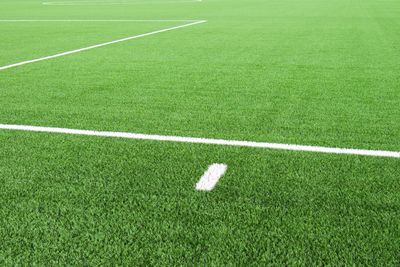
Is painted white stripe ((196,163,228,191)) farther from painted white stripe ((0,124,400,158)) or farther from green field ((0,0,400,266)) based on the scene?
painted white stripe ((0,124,400,158))

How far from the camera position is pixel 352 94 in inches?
180

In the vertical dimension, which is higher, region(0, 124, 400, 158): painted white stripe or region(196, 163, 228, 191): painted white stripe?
region(196, 163, 228, 191): painted white stripe

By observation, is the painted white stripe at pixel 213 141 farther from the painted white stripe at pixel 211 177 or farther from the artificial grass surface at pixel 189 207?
the painted white stripe at pixel 211 177

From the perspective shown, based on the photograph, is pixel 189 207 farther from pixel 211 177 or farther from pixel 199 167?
pixel 199 167

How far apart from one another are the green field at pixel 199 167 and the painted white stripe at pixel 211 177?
44 mm

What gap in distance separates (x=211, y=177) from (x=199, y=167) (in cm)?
16

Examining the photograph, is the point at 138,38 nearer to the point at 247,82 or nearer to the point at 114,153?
the point at 247,82

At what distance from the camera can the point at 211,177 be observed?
8.89 feet

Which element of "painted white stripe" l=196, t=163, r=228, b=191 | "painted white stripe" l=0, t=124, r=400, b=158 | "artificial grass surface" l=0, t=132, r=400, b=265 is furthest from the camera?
"painted white stripe" l=0, t=124, r=400, b=158

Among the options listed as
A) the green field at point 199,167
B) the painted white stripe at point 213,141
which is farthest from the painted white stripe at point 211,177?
the painted white stripe at point 213,141

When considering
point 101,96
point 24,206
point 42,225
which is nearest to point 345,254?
point 42,225

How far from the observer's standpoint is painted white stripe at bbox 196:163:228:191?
2.57 metres

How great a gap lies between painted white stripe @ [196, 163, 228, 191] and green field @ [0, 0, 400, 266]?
4 centimetres

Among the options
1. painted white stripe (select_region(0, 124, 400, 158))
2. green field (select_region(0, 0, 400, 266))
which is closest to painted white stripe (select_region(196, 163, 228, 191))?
green field (select_region(0, 0, 400, 266))
